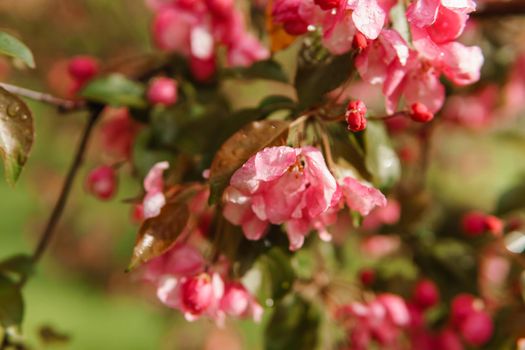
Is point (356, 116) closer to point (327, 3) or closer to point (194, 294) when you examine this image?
point (327, 3)

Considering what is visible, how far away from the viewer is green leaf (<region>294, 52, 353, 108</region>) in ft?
2.47

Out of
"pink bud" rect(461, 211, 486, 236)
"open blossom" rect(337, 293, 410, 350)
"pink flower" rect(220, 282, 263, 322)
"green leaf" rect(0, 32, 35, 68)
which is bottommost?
"open blossom" rect(337, 293, 410, 350)

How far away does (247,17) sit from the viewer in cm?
115

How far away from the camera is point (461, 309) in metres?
1.05

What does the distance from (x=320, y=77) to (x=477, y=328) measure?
49cm

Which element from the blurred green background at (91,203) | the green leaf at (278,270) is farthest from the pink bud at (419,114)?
the blurred green background at (91,203)

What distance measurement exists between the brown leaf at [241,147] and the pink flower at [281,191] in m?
0.02

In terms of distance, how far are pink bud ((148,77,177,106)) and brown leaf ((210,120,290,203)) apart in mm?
324

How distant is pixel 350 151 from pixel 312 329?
33 centimetres

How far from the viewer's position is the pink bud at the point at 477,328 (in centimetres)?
101

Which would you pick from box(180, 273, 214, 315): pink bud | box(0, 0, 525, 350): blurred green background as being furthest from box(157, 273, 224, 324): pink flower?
box(0, 0, 525, 350): blurred green background

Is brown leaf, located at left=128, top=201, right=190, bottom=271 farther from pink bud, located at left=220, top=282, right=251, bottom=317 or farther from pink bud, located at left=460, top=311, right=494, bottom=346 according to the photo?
pink bud, located at left=460, top=311, right=494, bottom=346

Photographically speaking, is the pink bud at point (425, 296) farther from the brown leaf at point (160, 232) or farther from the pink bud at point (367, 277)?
the brown leaf at point (160, 232)

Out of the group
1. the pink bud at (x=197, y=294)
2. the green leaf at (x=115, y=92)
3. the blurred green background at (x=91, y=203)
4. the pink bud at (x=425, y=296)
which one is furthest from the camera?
the blurred green background at (x=91, y=203)
